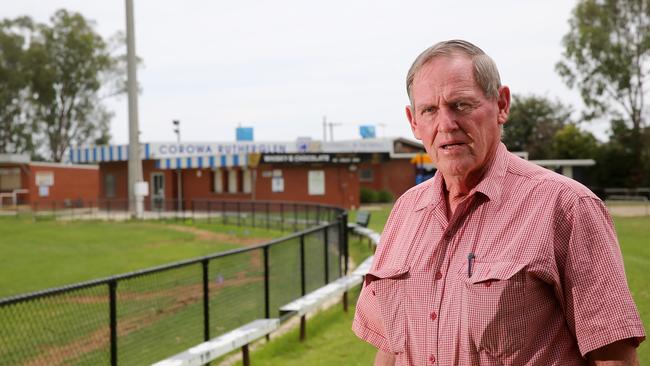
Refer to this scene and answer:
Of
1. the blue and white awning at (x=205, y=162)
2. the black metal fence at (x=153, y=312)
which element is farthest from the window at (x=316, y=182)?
the black metal fence at (x=153, y=312)

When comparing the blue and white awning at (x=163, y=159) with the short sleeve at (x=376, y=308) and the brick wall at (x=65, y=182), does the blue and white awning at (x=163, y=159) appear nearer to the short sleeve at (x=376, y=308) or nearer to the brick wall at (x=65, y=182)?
the brick wall at (x=65, y=182)

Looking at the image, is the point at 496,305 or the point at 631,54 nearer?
the point at 496,305

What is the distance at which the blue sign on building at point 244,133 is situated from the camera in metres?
61.1

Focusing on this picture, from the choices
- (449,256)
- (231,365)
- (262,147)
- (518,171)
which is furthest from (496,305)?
(262,147)

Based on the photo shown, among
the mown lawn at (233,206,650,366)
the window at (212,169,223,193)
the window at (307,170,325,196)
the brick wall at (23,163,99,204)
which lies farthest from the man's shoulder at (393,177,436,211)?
the brick wall at (23,163,99,204)

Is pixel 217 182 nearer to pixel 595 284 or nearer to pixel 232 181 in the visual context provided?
pixel 232 181

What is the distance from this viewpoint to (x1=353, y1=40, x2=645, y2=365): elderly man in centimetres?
182

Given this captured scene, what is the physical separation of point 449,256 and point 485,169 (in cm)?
27

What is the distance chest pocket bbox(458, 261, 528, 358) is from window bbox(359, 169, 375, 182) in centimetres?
4294

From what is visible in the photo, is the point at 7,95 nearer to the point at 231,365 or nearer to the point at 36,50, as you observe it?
the point at 36,50

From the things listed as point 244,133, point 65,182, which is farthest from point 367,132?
point 65,182

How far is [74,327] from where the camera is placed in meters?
8.61

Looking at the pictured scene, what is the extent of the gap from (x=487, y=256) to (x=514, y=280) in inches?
4.3

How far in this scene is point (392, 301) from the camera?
2.15 metres
